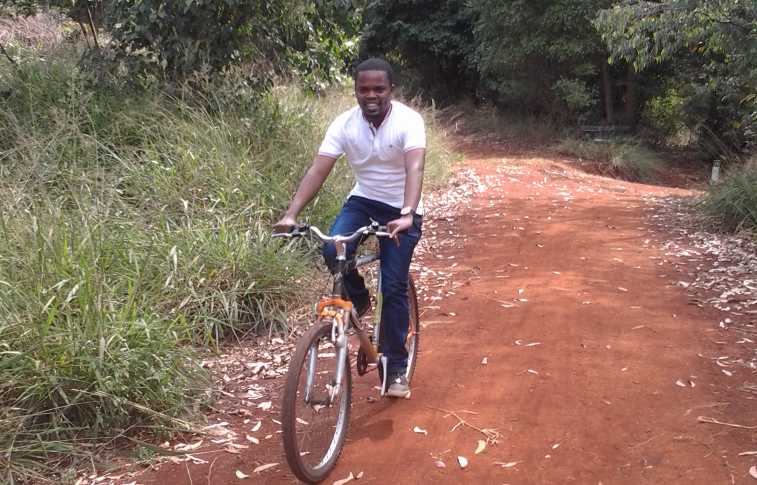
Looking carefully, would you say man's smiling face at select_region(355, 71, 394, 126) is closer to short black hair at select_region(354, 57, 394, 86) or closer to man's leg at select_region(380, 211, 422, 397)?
Answer: short black hair at select_region(354, 57, 394, 86)

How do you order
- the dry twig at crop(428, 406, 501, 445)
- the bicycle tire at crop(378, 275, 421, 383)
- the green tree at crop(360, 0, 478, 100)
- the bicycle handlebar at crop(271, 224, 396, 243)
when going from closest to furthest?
1. the bicycle handlebar at crop(271, 224, 396, 243)
2. the dry twig at crop(428, 406, 501, 445)
3. the bicycle tire at crop(378, 275, 421, 383)
4. the green tree at crop(360, 0, 478, 100)

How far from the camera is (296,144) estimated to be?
24.7 ft

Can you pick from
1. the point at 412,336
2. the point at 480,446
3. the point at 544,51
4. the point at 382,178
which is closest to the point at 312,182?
the point at 382,178

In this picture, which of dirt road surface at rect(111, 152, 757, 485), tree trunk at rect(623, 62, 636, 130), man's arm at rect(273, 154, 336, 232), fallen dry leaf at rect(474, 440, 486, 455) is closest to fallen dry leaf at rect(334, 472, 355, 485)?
dirt road surface at rect(111, 152, 757, 485)

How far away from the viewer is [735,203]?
25.8ft

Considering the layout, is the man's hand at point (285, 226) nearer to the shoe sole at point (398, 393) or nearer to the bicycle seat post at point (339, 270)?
the bicycle seat post at point (339, 270)

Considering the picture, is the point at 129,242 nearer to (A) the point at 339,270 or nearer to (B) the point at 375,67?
(A) the point at 339,270

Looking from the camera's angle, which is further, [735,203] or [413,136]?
[735,203]

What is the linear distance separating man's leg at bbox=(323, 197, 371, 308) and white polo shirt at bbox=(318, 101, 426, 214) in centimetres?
9

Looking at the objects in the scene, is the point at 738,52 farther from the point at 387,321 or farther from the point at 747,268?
the point at 387,321

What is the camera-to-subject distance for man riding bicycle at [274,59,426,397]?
3.56m

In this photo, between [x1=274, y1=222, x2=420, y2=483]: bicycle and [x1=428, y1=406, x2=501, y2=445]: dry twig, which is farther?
[x1=428, y1=406, x2=501, y2=445]: dry twig

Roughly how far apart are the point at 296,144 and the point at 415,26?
17.8 m

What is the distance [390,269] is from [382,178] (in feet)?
1.68
